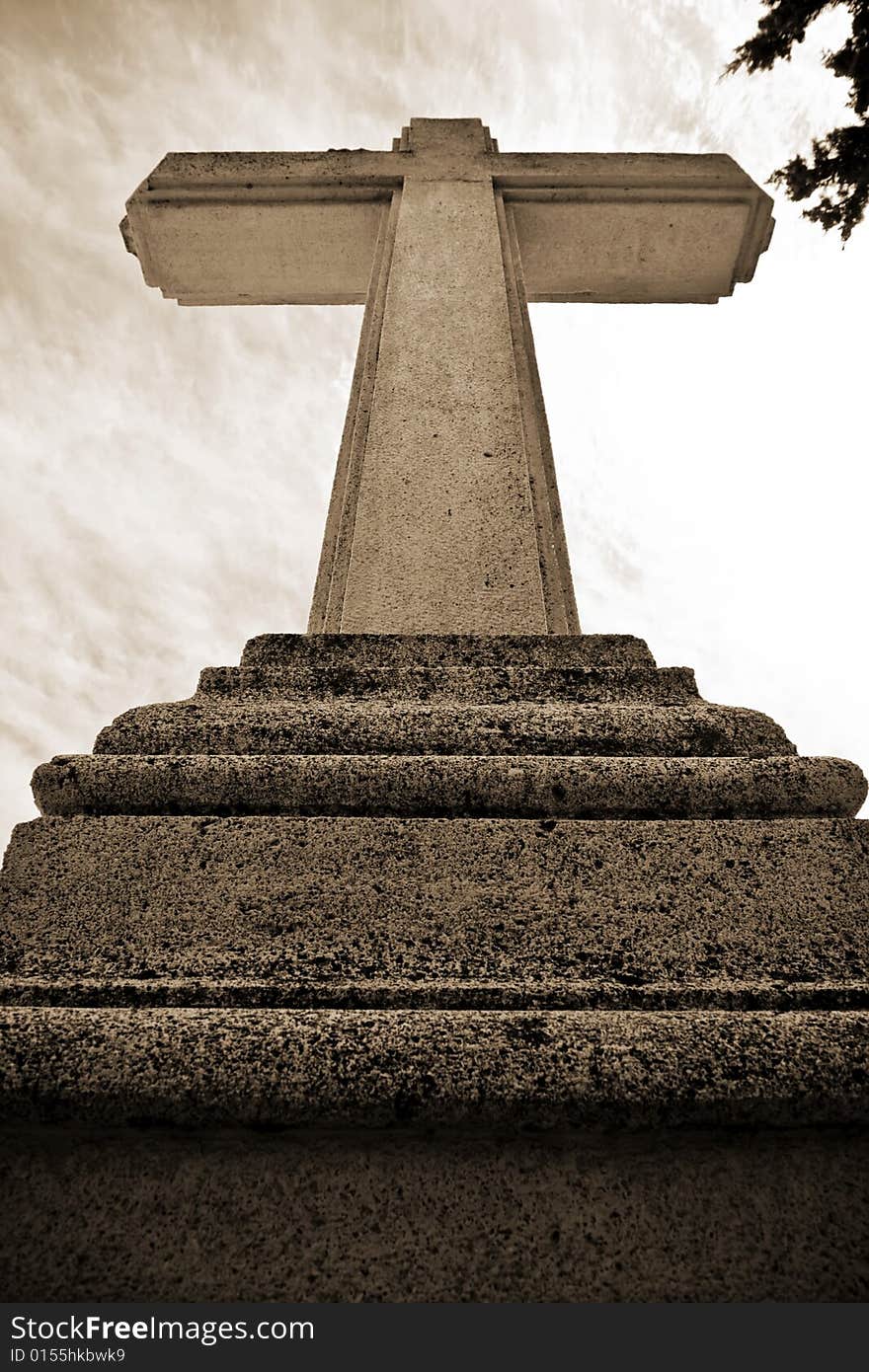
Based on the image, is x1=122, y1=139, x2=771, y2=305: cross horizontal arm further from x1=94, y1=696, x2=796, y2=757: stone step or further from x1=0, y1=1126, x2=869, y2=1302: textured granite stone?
x1=0, y1=1126, x2=869, y2=1302: textured granite stone

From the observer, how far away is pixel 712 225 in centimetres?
586

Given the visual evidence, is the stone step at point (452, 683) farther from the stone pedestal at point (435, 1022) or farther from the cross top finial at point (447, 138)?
the cross top finial at point (447, 138)

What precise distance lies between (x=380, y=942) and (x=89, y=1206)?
647 mm

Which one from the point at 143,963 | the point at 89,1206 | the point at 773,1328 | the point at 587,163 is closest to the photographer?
the point at 773,1328

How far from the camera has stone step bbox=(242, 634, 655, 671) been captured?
234 centimetres

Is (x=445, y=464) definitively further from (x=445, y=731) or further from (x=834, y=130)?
(x=834, y=130)

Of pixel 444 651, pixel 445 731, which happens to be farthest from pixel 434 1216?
pixel 444 651

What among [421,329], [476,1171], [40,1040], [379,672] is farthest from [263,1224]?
[421,329]

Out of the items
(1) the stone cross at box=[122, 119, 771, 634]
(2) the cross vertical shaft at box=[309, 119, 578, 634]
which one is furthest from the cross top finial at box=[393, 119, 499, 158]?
(2) the cross vertical shaft at box=[309, 119, 578, 634]

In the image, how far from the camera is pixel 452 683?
7.31 feet

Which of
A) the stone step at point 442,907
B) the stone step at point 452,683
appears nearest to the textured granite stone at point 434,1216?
the stone step at point 442,907

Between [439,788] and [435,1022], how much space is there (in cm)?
57

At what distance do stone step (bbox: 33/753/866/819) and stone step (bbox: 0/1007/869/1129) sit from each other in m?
0.54

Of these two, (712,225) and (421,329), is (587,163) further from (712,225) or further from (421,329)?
(421,329)
